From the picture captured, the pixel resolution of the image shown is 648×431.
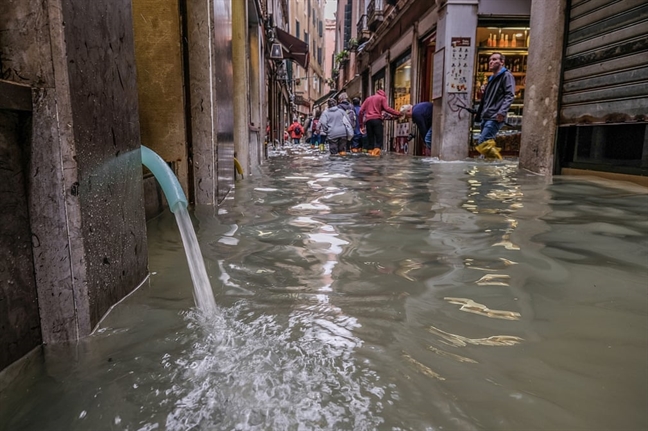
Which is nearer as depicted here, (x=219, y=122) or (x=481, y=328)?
(x=481, y=328)

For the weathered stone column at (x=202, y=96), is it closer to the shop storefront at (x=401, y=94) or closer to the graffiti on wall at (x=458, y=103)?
the graffiti on wall at (x=458, y=103)

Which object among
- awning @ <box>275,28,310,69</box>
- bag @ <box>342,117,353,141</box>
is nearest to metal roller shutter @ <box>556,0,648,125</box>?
bag @ <box>342,117,353,141</box>

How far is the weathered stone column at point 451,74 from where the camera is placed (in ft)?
36.4

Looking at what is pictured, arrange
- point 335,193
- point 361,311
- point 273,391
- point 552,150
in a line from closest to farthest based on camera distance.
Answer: point 273,391, point 361,311, point 335,193, point 552,150

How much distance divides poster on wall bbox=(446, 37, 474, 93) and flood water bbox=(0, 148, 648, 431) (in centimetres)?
890

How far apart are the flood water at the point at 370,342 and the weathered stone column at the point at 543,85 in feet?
14.7

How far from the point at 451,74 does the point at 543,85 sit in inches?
174

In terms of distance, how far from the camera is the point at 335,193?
5.18 metres

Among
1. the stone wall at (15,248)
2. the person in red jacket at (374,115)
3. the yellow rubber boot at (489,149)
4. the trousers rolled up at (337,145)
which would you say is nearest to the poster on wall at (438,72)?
the person in red jacket at (374,115)

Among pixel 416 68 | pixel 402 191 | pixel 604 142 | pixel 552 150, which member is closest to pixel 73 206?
pixel 402 191

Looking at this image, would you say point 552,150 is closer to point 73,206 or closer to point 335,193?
point 335,193

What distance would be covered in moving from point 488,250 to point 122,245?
1875 mm

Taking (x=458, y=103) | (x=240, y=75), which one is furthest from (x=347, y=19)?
(x=240, y=75)

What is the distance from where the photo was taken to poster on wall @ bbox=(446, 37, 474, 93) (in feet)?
36.6
